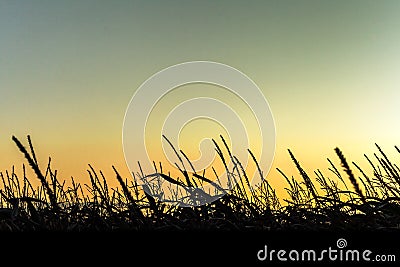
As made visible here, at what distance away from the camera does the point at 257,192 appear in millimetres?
3018

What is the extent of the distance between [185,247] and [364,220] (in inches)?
38.2

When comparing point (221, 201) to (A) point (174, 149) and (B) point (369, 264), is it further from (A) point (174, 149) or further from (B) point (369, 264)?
(B) point (369, 264)

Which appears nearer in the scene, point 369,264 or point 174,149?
point 369,264

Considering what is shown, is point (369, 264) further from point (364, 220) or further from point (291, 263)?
point (364, 220)

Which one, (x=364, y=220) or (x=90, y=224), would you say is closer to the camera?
(x=364, y=220)

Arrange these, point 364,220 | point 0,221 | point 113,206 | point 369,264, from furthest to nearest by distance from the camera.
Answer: point 113,206
point 0,221
point 364,220
point 369,264

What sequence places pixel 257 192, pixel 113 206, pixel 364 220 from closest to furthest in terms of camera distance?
pixel 364 220 < pixel 113 206 < pixel 257 192

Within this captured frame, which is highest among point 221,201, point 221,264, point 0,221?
point 221,201

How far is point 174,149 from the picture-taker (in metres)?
2.38

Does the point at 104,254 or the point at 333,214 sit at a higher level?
the point at 333,214

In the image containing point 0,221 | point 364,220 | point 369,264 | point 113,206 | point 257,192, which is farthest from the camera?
point 257,192

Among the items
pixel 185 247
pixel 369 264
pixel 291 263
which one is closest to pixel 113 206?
pixel 185 247

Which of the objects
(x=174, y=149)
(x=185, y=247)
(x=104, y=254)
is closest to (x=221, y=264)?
(x=185, y=247)

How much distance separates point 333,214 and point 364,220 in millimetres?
140
